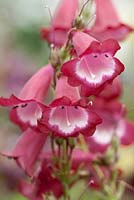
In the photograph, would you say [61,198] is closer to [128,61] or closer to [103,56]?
[103,56]

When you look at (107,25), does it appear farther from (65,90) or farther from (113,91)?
(65,90)

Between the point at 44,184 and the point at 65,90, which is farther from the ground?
the point at 65,90

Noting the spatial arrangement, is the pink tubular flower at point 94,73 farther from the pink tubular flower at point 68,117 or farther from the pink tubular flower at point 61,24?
the pink tubular flower at point 61,24

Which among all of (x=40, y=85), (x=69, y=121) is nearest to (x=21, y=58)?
(x=40, y=85)

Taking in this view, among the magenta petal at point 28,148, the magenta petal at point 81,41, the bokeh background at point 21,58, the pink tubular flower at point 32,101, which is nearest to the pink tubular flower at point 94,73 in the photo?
the magenta petal at point 81,41

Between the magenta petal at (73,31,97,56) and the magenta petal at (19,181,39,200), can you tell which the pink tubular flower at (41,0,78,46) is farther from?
the magenta petal at (19,181,39,200)
